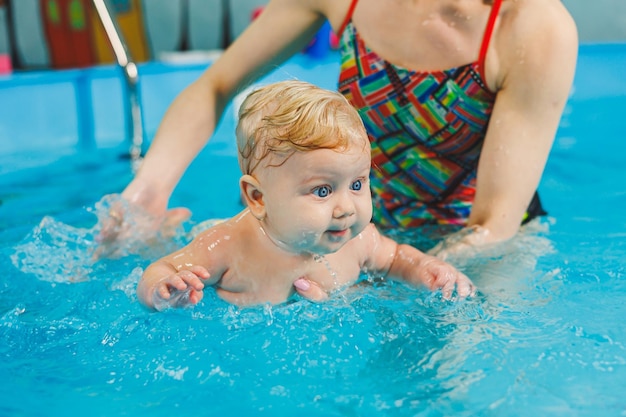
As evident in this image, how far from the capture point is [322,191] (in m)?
1.71

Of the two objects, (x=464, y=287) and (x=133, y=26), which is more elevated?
(x=464, y=287)

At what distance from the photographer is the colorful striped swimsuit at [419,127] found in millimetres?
2275

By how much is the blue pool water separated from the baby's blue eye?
0.98ft

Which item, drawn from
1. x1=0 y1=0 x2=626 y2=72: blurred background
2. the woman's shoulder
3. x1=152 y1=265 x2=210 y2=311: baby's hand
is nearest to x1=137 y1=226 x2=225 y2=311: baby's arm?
x1=152 y1=265 x2=210 y2=311: baby's hand

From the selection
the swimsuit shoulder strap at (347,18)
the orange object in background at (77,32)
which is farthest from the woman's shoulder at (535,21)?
the orange object in background at (77,32)

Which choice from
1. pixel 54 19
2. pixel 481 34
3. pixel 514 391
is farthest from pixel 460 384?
pixel 54 19

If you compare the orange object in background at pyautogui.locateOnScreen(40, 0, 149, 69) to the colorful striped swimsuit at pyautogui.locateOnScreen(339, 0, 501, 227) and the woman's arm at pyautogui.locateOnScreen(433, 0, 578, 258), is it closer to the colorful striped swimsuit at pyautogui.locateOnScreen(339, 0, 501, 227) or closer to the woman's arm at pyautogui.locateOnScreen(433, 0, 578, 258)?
the colorful striped swimsuit at pyautogui.locateOnScreen(339, 0, 501, 227)

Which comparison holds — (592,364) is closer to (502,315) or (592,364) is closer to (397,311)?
(502,315)

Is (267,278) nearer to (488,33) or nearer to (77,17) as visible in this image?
(488,33)

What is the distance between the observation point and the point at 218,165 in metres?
4.32

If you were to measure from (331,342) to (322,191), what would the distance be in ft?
1.04

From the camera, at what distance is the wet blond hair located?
1686mm

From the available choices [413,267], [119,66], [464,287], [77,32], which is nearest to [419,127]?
[413,267]

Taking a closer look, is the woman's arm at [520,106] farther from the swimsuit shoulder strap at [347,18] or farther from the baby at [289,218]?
the swimsuit shoulder strap at [347,18]
